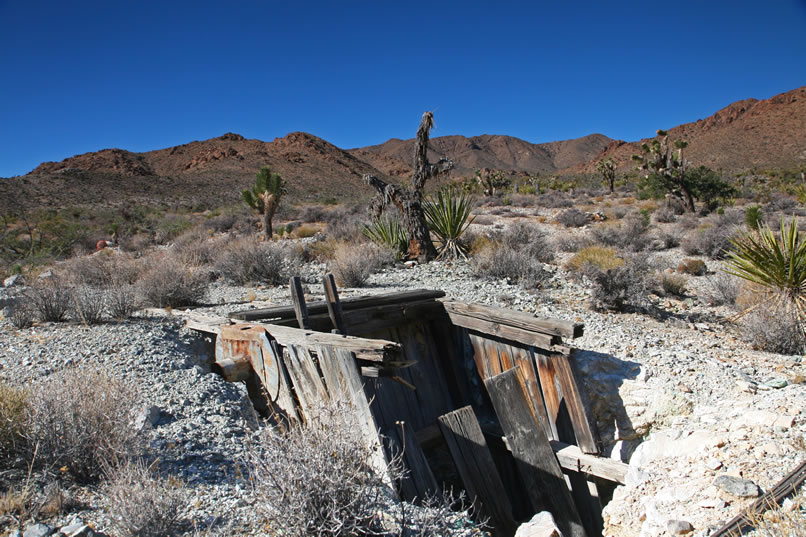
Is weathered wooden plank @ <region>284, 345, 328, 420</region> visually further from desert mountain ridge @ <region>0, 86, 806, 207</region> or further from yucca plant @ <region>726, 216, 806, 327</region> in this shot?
desert mountain ridge @ <region>0, 86, 806, 207</region>

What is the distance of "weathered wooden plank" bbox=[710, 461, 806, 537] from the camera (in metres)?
2.93

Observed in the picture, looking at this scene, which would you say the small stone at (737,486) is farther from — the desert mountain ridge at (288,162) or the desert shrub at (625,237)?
the desert mountain ridge at (288,162)

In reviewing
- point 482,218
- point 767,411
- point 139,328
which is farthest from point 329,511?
point 482,218

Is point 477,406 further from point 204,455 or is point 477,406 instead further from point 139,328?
point 139,328

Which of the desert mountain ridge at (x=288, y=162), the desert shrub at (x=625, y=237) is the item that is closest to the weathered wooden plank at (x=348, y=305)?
the desert shrub at (x=625, y=237)

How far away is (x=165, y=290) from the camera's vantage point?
26.6 feet

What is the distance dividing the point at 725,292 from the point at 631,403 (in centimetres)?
426

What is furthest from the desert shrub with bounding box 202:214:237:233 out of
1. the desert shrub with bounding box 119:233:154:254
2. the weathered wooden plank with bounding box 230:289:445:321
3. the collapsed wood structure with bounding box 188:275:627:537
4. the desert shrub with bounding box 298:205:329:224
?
the weathered wooden plank with bounding box 230:289:445:321

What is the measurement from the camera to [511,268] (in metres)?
9.54

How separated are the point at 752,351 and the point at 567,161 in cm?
10917

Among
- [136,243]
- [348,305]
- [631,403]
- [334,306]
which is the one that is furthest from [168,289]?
[136,243]

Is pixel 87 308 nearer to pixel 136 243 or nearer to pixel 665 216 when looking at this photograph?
pixel 136 243

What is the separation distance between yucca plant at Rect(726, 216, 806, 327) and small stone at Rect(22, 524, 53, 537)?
7.83 m

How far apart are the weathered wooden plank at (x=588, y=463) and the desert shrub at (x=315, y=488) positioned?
2.85 metres
